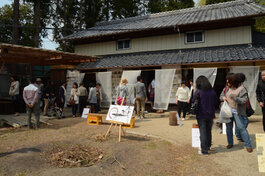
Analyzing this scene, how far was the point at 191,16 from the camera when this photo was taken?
12.6 meters

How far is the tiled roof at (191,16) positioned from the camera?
1040cm

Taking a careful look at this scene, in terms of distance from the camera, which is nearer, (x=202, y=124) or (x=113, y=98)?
(x=202, y=124)

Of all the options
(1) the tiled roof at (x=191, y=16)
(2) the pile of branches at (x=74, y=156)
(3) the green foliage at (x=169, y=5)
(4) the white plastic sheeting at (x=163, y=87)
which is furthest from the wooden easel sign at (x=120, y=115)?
(3) the green foliage at (x=169, y=5)

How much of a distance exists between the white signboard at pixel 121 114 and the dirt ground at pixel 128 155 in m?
0.60

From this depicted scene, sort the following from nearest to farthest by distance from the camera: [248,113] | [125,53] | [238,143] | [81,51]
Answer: [248,113]
[238,143]
[125,53]
[81,51]

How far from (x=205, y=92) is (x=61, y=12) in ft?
72.9

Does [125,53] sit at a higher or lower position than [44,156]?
higher

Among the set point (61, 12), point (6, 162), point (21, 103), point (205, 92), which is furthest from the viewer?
point (61, 12)

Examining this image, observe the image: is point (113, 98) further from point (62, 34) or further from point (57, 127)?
point (62, 34)

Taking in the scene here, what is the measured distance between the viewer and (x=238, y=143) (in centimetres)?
499

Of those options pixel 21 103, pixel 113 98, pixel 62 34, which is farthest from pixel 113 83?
pixel 62 34

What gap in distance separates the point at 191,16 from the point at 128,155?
36.6ft

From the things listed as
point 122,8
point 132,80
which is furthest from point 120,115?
point 122,8

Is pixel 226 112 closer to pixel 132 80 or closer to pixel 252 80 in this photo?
pixel 252 80
